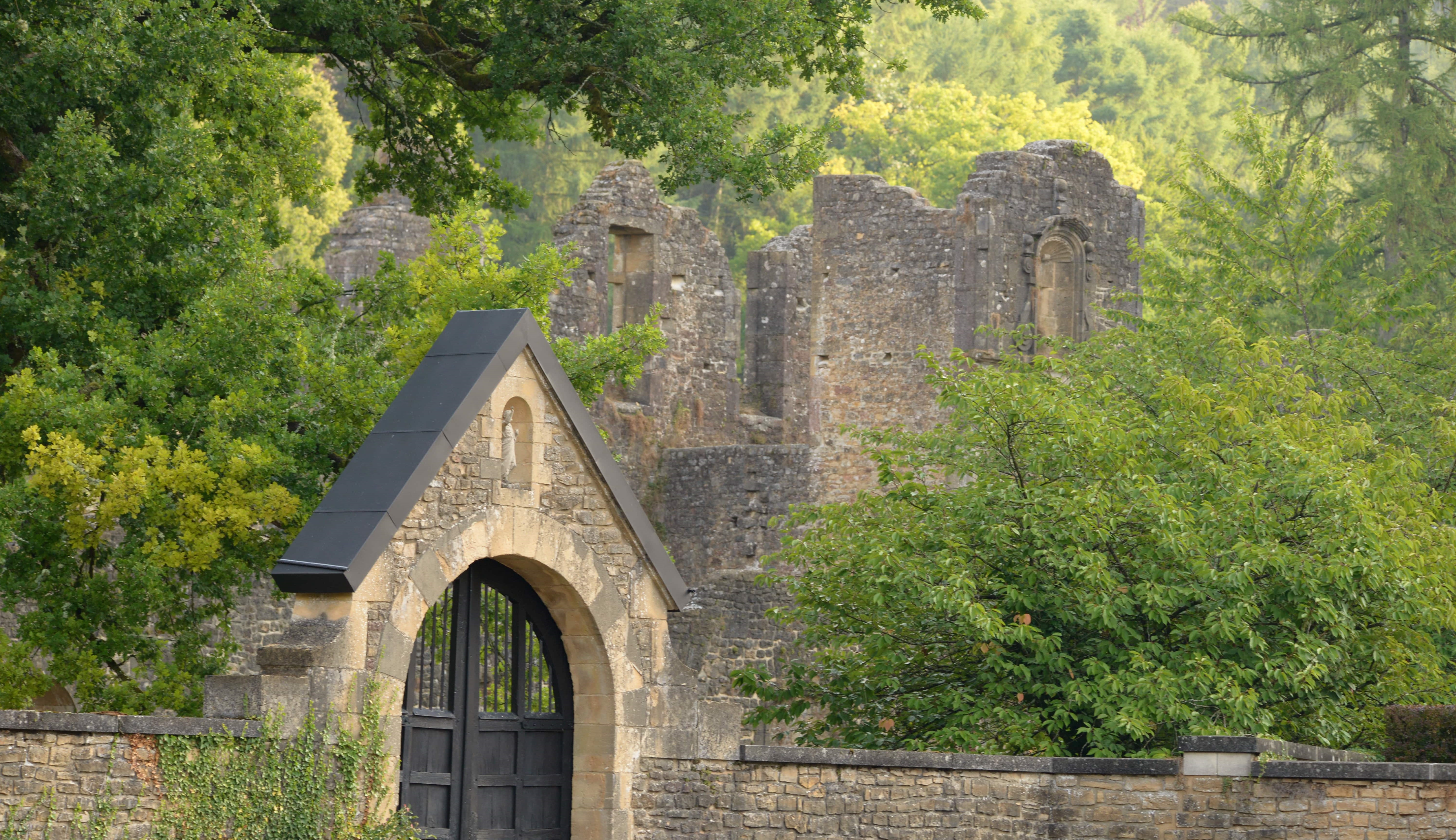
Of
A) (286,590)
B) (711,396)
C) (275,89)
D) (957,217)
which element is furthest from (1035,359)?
(711,396)

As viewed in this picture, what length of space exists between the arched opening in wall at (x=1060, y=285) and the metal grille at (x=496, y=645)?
1396 cm

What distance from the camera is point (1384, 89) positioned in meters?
28.8

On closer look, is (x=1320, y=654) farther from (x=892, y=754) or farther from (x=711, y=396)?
(x=711, y=396)

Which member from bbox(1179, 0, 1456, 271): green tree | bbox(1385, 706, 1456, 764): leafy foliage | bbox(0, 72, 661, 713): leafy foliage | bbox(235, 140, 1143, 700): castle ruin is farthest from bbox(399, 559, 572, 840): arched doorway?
bbox(1179, 0, 1456, 271): green tree

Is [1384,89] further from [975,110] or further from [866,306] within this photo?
[975,110]

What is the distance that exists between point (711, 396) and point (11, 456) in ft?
54.2

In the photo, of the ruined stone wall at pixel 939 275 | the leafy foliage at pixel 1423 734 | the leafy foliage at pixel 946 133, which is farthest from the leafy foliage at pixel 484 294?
the leafy foliage at pixel 946 133

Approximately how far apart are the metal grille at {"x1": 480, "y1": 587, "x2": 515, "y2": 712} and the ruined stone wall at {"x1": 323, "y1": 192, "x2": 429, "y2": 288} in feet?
58.1

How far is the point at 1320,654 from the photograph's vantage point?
41.0 ft

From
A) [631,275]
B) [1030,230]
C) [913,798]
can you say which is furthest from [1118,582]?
[631,275]

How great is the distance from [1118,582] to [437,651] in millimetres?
4743

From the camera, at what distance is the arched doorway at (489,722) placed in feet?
35.1

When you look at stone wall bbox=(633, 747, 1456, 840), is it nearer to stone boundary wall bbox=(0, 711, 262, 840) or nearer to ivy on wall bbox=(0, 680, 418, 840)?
ivy on wall bbox=(0, 680, 418, 840)

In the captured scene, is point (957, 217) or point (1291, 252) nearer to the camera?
point (1291, 252)
